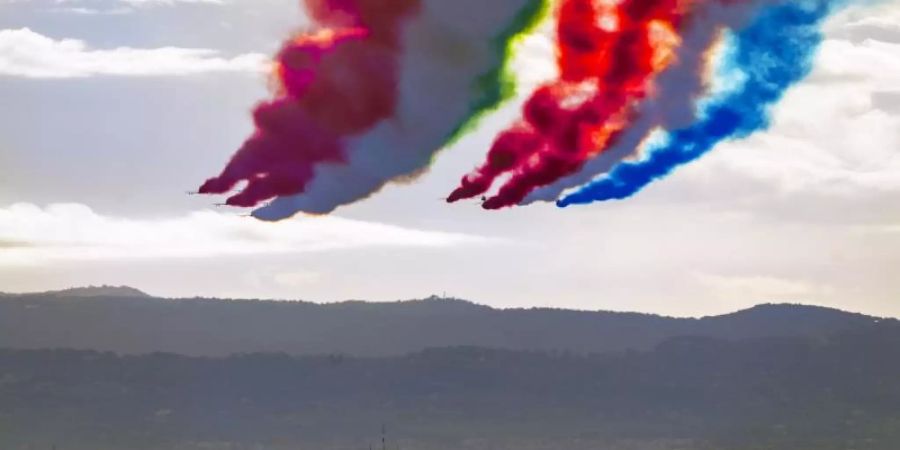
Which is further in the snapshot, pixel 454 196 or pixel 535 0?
pixel 454 196

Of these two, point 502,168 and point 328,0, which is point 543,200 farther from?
point 328,0

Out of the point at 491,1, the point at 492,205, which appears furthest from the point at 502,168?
the point at 491,1

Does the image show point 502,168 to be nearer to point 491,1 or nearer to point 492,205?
point 492,205

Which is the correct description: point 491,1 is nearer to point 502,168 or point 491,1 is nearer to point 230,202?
point 502,168

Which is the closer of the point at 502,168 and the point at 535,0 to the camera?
the point at 535,0

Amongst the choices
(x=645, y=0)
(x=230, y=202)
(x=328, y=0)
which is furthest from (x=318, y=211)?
(x=645, y=0)

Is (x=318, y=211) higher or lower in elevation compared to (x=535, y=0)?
lower

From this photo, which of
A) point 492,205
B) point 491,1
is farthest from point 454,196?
point 491,1
